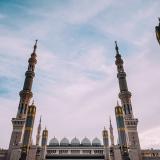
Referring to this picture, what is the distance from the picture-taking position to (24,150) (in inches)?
1575

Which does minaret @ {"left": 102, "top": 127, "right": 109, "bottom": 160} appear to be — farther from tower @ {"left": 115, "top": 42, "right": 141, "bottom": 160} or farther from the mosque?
tower @ {"left": 115, "top": 42, "right": 141, "bottom": 160}

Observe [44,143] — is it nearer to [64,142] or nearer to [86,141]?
[64,142]

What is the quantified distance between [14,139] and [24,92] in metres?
14.2

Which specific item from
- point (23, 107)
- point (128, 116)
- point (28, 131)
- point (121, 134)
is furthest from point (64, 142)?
point (121, 134)

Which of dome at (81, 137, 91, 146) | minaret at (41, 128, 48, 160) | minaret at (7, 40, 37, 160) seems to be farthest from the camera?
dome at (81, 137, 91, 146)

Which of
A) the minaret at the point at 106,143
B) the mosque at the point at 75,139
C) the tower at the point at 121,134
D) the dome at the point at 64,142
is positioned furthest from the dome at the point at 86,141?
the tower at the point at 121,134

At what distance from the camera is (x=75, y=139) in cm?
7675

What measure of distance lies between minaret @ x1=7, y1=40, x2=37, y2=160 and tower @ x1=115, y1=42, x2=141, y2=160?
29085 millimetres

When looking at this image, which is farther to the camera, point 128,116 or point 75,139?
point 75,139

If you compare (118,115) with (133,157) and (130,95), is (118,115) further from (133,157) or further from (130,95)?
(130,95)

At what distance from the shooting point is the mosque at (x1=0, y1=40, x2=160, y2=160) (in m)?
44.2

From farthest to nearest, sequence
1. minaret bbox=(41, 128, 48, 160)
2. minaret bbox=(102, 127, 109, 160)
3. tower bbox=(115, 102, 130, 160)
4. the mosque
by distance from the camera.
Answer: minaret bbox=(102, 127, 109, 160) < minaret bbox=(41, 128, 48, 160) < the mosque < tower bbox=(115, 102, 130, 160)

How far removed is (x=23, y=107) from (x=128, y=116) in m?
32.2

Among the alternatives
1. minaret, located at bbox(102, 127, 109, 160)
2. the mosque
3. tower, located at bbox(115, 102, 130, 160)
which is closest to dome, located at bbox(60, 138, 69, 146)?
the mosque
